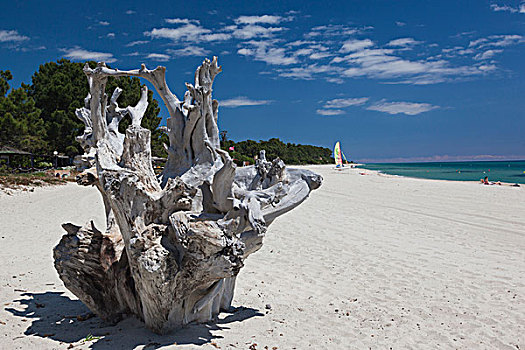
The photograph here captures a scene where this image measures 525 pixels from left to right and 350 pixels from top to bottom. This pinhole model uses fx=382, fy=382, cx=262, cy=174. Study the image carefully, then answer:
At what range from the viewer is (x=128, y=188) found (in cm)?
355

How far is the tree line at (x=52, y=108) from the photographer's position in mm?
23828

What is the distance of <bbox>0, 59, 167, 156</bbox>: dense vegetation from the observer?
24125mm

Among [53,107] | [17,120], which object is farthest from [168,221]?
[53,107]

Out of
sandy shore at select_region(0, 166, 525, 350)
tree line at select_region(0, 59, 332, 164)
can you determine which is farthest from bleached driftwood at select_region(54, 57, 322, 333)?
tree line at select_region(0, 59, 332, 164)

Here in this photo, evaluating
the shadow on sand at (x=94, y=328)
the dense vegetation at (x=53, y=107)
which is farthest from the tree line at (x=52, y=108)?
the shadow on sand at (x=94, y=328)

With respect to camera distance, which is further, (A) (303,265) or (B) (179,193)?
(A) (303,265)

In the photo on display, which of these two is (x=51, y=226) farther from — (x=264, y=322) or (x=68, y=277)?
(x=264, y=322)

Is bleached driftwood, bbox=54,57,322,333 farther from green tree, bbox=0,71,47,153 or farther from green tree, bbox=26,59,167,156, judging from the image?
green tree, bbox=26,59,167,156

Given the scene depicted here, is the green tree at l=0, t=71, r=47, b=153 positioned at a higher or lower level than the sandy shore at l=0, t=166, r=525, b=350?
higher

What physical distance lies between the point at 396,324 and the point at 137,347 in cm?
302

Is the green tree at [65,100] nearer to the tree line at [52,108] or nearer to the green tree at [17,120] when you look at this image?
the tree line at [52,108]

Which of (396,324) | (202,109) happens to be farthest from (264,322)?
(202,109)

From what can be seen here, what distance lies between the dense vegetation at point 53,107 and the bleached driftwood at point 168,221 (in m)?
21.3

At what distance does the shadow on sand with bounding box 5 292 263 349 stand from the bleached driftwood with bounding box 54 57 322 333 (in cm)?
11
